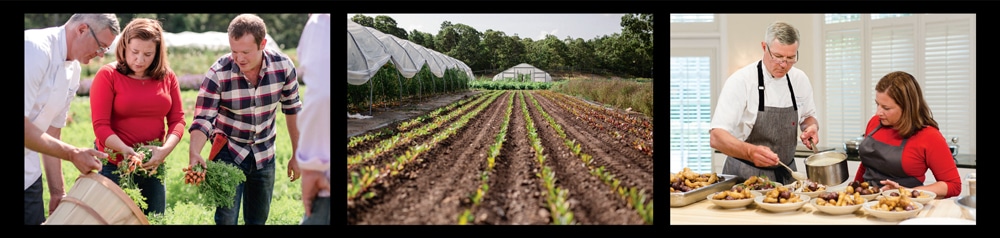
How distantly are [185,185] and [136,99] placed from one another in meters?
3.51

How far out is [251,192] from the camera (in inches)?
157

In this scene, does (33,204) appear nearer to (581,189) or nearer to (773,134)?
(581,189)

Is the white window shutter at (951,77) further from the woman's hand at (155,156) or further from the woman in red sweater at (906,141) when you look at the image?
the woman's hand at (155,156)

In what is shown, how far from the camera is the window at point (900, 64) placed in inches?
232

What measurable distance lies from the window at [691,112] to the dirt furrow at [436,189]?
4.20 metres

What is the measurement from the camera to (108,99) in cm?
359

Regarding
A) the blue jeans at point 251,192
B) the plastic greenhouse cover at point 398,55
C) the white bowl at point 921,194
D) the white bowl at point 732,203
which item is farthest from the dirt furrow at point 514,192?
the white bowl at point 921,194

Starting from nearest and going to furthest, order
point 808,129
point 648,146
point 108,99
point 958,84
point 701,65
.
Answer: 1. point 648,146
2. point 108,99
3. point 808,129
4. point 958,84
5. point 701,65

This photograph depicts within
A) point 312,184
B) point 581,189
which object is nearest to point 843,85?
point 581,189

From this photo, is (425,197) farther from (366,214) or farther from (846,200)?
(846,200)

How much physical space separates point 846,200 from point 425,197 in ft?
5.44

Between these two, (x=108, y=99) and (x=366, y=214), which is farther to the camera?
(x=108, y=99)
